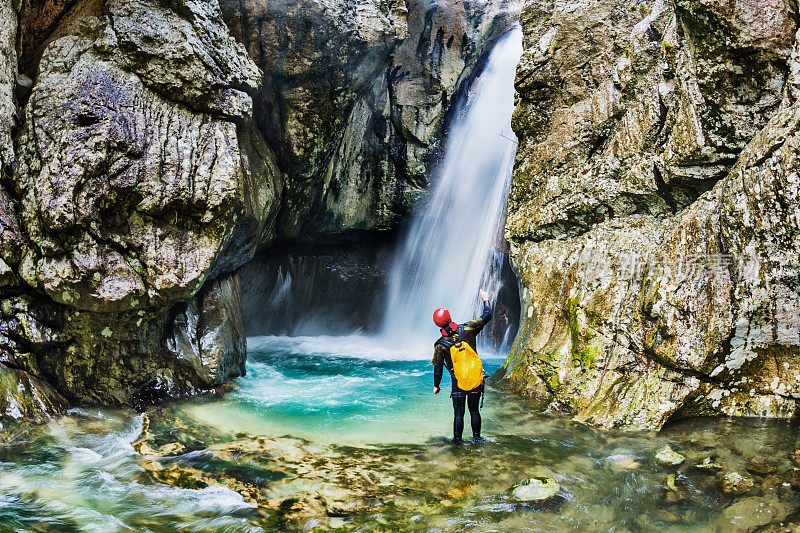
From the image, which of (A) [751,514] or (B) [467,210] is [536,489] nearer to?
(A) [751,514]

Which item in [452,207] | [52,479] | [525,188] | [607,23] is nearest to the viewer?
[52,479]

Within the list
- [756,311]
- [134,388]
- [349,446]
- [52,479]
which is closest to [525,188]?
[756,311]

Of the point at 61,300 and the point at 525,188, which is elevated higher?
the point at 525,188

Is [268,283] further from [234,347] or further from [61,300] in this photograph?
[61,300]

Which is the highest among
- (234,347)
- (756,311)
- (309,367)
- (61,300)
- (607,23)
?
(607,23)

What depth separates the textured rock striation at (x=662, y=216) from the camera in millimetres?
7090

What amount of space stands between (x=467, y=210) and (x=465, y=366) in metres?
9.68

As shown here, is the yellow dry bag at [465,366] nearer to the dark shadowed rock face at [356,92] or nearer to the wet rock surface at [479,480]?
the wet rock surface at [479,480]

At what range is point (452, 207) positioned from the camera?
643 inches

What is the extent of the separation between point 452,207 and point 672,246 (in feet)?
29.0

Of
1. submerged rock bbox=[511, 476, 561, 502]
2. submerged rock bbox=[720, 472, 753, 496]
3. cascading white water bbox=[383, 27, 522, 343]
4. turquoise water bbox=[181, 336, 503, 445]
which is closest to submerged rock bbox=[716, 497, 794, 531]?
submerged rock bbox=[720, 472, 753, 496]

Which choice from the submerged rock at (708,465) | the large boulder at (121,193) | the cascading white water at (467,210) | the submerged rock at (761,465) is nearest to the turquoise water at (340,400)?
the large boulder at (121,193)

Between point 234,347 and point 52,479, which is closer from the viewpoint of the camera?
point 52,479

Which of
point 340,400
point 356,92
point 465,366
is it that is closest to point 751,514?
point 465,366
